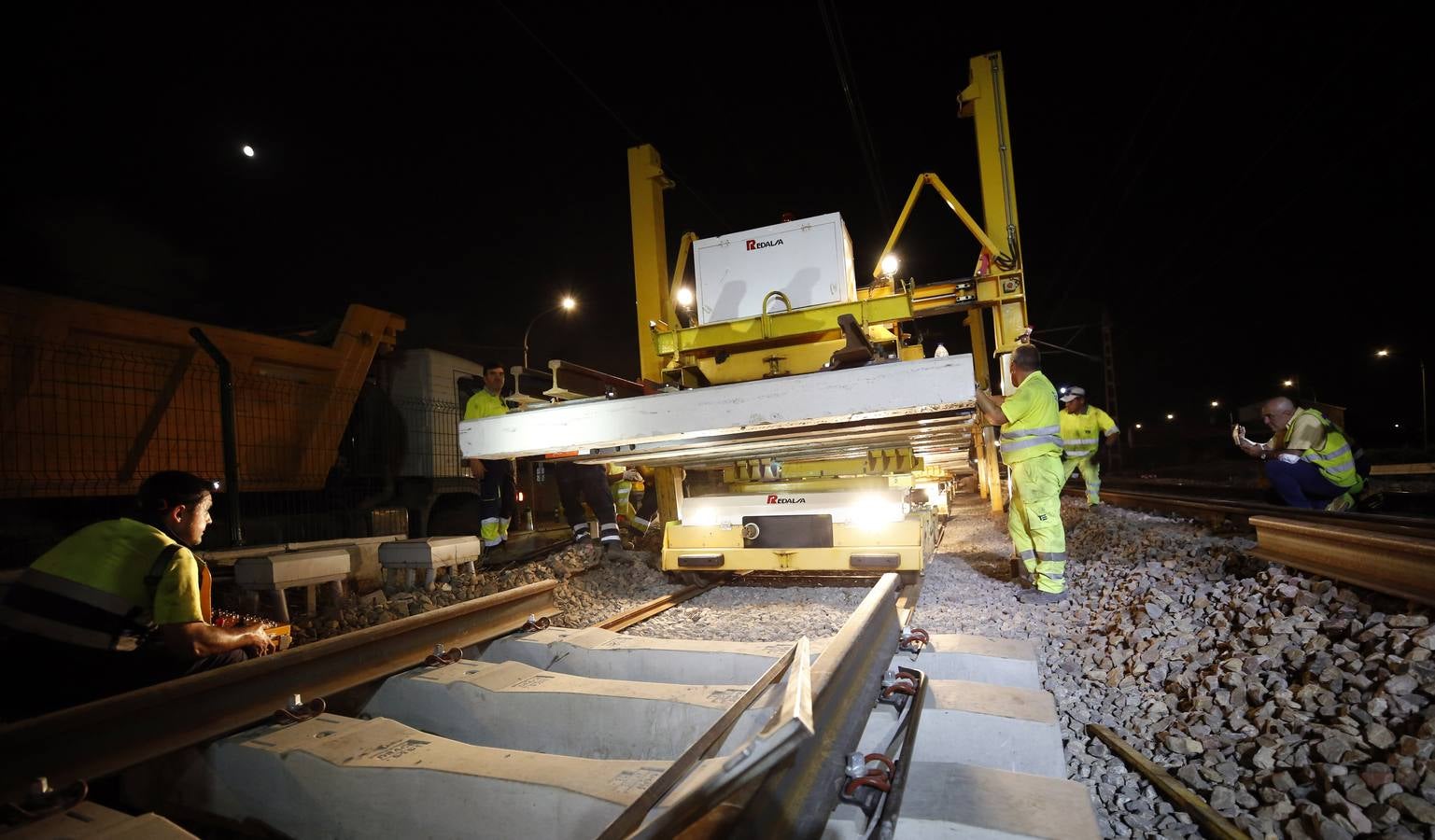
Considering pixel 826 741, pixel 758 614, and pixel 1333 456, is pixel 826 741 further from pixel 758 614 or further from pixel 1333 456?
pixel 1333 456

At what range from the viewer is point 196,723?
230cm

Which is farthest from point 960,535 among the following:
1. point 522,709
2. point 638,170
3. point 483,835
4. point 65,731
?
point 65,731

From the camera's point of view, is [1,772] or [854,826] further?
[1,772]

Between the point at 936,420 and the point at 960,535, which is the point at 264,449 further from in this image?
the point at 960,535

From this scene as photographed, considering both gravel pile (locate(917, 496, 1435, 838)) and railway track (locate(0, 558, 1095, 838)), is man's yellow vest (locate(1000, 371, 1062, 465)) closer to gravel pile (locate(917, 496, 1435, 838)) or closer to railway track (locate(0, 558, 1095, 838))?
gravel pile (locate(917, 496, 1435, 838))

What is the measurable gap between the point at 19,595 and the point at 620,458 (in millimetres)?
2909

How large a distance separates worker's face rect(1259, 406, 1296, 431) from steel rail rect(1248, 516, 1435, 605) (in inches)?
118

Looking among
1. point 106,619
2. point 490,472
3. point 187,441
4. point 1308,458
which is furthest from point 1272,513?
point 187,441

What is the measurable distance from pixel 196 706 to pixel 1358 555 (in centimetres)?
522

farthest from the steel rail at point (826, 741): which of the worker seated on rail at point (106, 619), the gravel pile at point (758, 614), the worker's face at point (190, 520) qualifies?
the worker's face at point (190, 520)

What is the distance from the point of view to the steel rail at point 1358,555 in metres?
2.76

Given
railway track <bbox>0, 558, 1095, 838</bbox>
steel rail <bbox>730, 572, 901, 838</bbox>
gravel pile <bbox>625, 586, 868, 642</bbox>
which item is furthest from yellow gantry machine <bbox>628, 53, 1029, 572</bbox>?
steel rail <bbox>730, 572, 901, 838</bbox>

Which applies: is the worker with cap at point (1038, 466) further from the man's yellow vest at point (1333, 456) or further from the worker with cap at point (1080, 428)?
the worker with cap at point (1080, 428)

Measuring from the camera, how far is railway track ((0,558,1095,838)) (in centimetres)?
157
